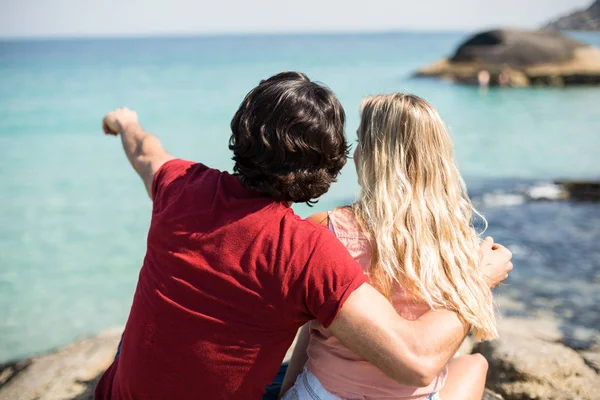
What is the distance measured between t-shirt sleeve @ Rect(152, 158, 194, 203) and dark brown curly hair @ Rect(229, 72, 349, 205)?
0.99 feet

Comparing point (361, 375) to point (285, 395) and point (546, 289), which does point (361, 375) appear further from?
point (546, 289)

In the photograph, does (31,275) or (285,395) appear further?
(31,275)

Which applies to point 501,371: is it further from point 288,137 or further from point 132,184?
point 132,184

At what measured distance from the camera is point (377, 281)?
1.88 m

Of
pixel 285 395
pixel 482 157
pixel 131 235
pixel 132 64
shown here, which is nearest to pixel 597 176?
pixel 482 157

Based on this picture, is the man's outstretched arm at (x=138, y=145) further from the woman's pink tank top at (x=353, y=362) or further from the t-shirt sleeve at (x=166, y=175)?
the woman's pink tank top at (x=353, y=362)

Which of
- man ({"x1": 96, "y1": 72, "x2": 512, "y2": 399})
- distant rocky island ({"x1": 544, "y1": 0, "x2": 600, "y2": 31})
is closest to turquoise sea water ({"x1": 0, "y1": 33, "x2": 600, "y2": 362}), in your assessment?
man ({"x1": 96, "y1": 72, "x2": 512, "y2": 399})

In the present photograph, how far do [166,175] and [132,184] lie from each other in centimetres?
888

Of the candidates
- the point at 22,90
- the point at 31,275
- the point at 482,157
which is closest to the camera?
the point at 31,275

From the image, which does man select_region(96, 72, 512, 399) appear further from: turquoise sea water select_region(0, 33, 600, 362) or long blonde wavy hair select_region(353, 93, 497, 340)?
turquoise sea water select_region(0, 33, 600, 362)

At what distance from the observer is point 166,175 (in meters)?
2.01

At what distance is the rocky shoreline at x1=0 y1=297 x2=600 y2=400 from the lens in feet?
10.3

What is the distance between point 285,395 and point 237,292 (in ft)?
2.20

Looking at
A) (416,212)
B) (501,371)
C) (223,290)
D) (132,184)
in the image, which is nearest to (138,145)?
(223,290)
